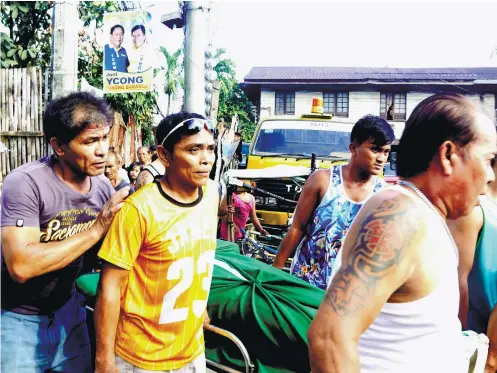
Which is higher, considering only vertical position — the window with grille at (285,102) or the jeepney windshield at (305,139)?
the window with grille at (285,102)

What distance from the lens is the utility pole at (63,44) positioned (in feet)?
19.8

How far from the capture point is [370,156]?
10.8 feet

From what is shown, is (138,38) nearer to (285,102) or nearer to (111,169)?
(111,169)

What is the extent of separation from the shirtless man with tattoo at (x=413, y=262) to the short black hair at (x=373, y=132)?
6.15 ft

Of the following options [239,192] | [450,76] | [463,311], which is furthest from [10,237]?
[450,76]

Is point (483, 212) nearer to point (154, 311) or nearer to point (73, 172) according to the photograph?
point (154, 311)

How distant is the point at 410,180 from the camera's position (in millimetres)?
1446

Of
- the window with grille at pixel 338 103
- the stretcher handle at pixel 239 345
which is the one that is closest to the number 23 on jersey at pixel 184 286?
the stretcher handle at pixel 239 345

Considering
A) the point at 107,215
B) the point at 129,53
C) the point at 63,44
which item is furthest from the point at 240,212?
the point at 107,215

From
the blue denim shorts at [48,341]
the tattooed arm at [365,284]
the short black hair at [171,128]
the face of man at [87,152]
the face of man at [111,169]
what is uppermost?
the short black hair at [171,128]

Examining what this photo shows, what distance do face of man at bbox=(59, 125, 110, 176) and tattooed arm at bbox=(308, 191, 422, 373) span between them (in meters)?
1.35

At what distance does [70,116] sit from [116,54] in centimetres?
658

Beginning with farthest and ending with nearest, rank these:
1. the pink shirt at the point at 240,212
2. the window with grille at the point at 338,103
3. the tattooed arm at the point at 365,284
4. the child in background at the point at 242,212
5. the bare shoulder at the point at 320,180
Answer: the window with grille at the point at 338,103, the pink shirt at the point at 240,212, the child in background at the point at 242,212, the bare shoulder at the point at 320,180, the tattooed arm at the point at 365,284

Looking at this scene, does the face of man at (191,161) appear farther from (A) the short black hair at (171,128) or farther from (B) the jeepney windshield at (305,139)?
(B) the jeepney windshield at (305,139)
